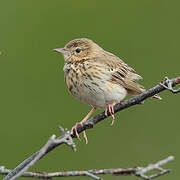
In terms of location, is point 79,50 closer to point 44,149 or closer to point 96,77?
point 96,77

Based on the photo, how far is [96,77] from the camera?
350 cm

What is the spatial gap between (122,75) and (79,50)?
533mm

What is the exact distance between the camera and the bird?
345 cm

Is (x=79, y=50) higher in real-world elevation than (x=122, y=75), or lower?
higher

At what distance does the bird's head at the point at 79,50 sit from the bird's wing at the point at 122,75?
0.14m

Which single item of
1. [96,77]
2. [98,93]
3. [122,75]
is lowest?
[98,93]

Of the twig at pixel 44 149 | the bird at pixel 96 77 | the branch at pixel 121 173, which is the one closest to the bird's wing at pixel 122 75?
Answer: the bird at pixel 96 77

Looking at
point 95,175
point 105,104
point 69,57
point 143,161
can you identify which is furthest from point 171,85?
point 143,161

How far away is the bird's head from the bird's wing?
14 centimetres

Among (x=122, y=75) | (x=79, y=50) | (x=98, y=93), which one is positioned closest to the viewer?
(x=98, y=93)

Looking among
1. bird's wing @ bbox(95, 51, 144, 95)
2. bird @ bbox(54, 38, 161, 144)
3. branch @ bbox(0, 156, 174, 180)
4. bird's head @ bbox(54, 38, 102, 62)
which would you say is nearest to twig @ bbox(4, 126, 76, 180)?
branch @ bbox(0, 156, 174, 180)

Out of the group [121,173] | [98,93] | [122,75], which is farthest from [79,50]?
[121,173]

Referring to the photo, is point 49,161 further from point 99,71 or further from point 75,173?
point 75,173

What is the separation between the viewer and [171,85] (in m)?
1.94
